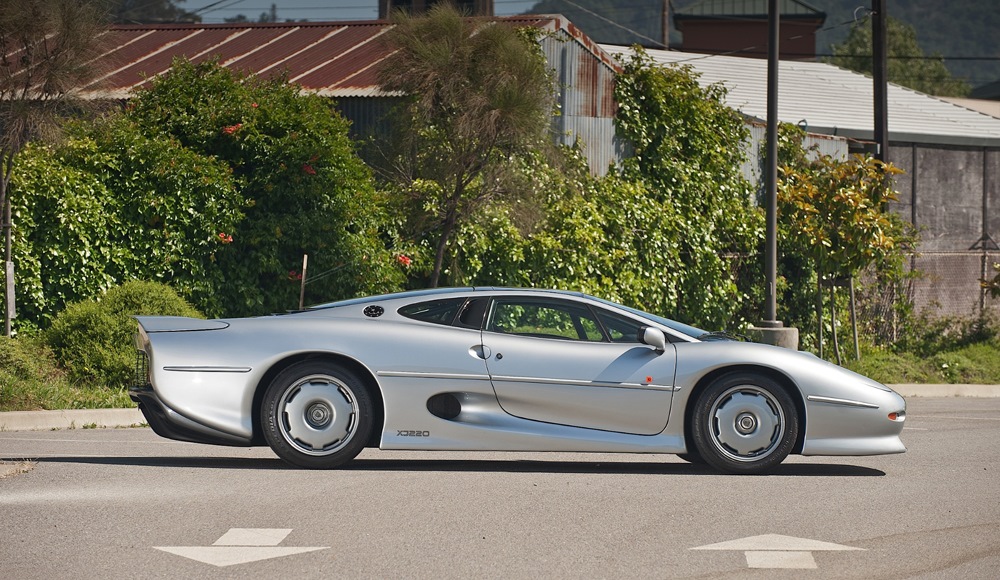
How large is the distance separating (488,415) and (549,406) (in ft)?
1.36

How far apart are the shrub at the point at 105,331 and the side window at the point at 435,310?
5.54 metres

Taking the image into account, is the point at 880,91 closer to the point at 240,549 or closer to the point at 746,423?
the point at 746,423

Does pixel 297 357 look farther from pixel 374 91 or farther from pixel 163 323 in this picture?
pixel 374 91

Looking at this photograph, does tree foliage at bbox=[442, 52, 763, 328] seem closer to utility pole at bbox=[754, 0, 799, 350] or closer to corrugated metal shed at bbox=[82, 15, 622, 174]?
corrugated metal shed at bbox=[82, 15, 622, 174]

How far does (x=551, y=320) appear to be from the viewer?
911 cm

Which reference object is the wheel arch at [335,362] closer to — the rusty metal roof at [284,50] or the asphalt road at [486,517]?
the asphalt road at [486,517]

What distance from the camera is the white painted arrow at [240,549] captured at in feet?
19.9

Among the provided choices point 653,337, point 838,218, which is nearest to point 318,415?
point 653,337

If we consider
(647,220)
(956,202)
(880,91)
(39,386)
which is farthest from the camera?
(956,202)

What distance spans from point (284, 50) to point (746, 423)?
55.9 feet

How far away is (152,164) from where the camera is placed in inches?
622

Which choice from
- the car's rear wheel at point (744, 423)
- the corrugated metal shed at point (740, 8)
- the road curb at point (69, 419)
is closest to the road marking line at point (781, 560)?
the car's rear wheel at point (744, 423)

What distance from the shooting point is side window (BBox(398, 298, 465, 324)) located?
8.93 meters

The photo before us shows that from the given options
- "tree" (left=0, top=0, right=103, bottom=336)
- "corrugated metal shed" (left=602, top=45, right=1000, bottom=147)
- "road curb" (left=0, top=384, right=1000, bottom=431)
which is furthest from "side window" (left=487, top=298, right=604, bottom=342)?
"corrugated metal shed" (left=602, top=45, right=1000, bottom=147)
